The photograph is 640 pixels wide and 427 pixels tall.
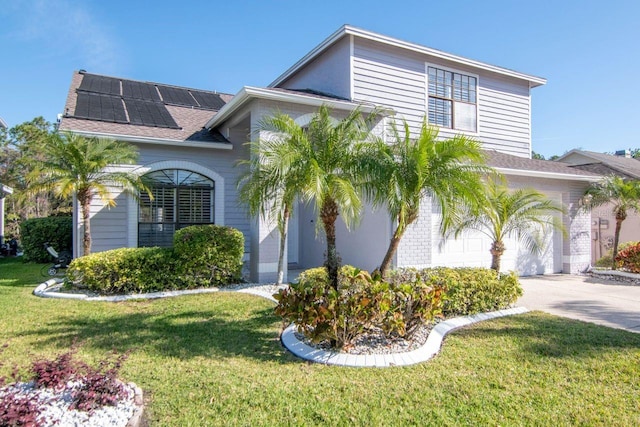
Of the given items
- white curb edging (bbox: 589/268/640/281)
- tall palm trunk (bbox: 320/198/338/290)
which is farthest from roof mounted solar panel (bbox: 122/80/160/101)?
white curb edging (bbox: 589/268/640/281)

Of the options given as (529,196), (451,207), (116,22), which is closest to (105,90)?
(116,22)

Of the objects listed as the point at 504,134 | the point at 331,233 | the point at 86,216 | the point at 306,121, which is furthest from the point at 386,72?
the point at 86,216

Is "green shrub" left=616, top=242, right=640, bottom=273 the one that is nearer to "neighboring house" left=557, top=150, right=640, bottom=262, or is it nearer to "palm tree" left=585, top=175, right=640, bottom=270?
"palm tree" left=585, top=175, right=640, bottom=270

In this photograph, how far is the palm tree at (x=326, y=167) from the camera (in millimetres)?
5645

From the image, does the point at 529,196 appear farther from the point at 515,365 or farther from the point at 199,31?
the point at 199,31

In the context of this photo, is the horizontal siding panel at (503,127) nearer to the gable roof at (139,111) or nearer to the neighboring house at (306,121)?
the neighboring house at (306,121)

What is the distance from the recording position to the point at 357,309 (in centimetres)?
498

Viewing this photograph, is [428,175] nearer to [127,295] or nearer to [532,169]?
[127,295]

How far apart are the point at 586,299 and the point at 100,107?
1416cm

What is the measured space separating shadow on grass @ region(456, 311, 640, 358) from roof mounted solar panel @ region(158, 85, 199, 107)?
12.8 meters

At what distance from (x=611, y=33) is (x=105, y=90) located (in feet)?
54.1

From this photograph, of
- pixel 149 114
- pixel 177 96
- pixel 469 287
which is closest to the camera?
pixel 469 287

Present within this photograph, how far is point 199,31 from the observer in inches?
519

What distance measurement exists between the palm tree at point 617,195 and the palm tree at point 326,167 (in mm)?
10222
